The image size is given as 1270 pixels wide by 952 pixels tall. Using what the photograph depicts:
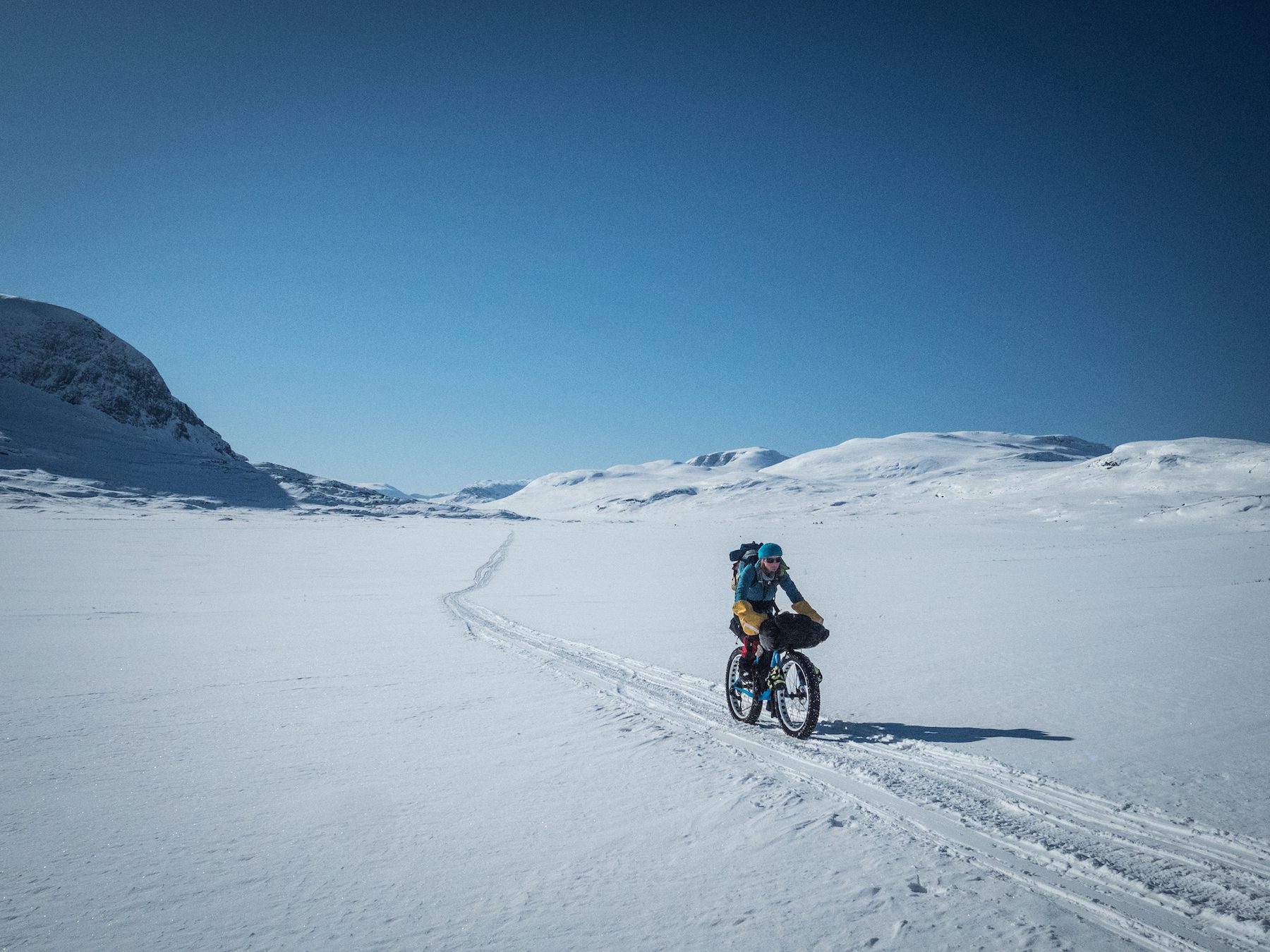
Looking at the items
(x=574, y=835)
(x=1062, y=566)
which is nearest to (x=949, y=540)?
(x=1062, y=566)

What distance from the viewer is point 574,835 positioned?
424 centimetres

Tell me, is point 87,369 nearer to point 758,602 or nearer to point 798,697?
point 758,602

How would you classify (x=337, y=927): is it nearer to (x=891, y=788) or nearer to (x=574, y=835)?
(x=574, y=835)

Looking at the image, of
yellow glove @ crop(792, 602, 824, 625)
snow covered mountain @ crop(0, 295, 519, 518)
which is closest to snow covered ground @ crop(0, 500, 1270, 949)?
yellow glove @ crop(792, 602, 824, 625)

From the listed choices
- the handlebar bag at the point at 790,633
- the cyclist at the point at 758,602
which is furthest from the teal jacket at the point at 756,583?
the handlebar bag at the point at 790,633

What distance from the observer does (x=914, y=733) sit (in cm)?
646

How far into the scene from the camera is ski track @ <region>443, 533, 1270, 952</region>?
10.9 ft

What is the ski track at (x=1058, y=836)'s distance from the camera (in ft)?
10.9

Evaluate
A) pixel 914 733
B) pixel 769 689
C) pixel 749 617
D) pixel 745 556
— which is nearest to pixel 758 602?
pixel 749 617

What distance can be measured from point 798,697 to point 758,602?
116 centimetres

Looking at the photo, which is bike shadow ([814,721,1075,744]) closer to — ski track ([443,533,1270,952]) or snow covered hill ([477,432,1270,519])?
Result: ski track ([443,533,1270,952])

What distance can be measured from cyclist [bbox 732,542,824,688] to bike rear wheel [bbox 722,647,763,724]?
11 centimetres

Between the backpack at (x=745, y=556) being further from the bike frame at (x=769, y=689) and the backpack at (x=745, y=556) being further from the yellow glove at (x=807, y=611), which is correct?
the bike frame at (x=769, y=689)

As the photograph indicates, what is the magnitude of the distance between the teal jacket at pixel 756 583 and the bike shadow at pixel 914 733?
4.79 ft
